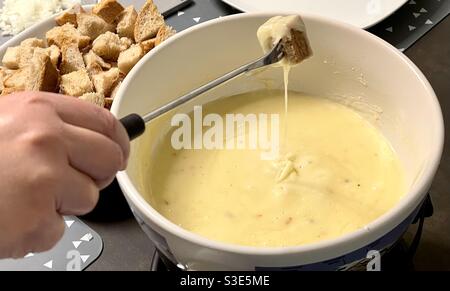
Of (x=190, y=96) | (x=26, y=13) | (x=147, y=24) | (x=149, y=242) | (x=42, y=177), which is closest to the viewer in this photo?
(x=42, y=177)

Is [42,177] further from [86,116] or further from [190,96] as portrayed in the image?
[190,96]

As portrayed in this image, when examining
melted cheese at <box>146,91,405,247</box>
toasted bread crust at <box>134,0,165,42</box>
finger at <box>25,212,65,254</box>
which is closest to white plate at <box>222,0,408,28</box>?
toasted bread crust at <box>134,0,165,42</box>

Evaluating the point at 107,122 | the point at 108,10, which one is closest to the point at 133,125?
the point at 107,122

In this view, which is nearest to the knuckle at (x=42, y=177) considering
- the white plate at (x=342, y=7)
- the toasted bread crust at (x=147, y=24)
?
the toasted bread crust at (x=147, y=24)

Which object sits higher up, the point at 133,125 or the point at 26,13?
the point at 133,125

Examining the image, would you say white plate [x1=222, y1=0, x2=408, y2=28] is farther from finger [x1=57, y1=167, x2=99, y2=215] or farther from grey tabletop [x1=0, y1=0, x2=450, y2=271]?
finger [x1=57, y1=167, x2=99, y2=215]

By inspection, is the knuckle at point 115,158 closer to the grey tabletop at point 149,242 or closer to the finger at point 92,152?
the finger at point 92,152
